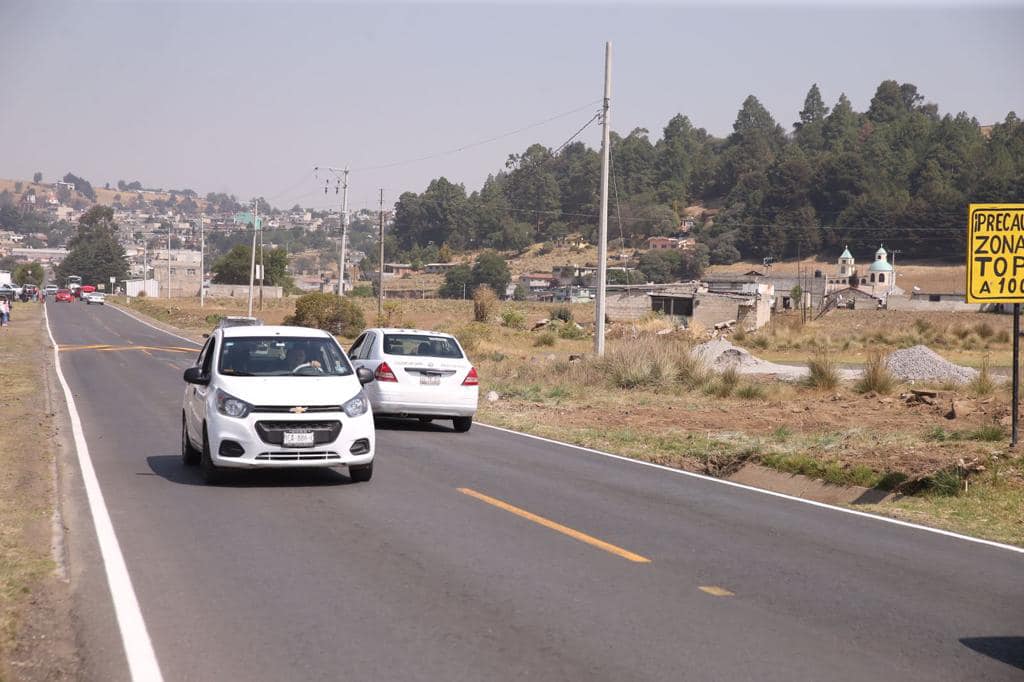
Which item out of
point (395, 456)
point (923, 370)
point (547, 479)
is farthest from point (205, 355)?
point (923, 370)

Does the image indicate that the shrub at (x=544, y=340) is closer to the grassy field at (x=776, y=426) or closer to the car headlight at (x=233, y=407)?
the grassy field at (x=776, y=426)

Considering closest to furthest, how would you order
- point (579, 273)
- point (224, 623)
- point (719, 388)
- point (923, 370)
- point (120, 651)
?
point (120, 651), point (224, 623), point (719, 388), point (923, 370), point (579, 273)

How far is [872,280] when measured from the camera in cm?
12694

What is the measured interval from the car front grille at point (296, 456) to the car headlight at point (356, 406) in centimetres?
51

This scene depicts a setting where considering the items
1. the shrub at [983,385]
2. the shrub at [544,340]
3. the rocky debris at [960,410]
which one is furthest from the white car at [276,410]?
the shrub at [544,340]

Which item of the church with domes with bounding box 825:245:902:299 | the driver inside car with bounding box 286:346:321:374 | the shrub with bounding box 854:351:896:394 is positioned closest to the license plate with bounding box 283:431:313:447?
the driver inside car with bounding box 286:346:321:374

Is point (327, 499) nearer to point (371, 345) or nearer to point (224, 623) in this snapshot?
point (224, 623)

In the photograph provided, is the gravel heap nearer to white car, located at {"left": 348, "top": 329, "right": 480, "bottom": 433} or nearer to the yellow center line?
white car, located at {"left": 348, "top": 329, "right": 480, "bottom": 433}

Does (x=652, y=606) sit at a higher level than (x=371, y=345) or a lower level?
lower

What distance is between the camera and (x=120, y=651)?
259 inches

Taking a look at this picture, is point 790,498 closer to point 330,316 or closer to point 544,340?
point 544,340

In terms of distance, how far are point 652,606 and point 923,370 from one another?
27.5 meters

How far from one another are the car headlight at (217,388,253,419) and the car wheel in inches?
12.9

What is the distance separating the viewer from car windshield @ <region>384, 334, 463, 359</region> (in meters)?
19.8
